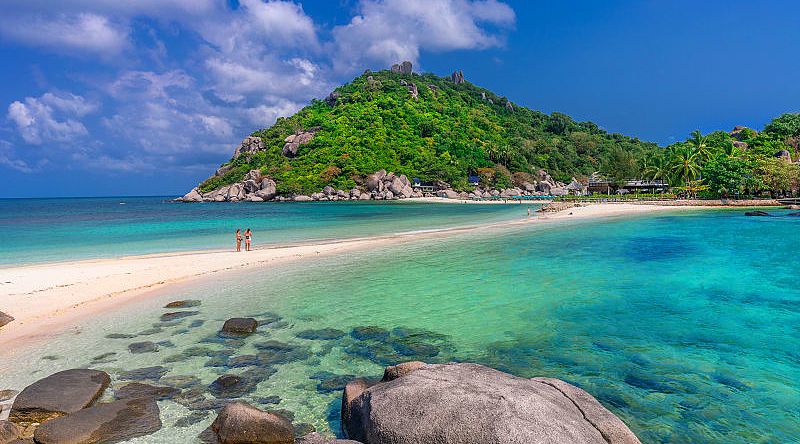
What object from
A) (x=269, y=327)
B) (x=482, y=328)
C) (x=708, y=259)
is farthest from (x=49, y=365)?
(x=708, y=259)

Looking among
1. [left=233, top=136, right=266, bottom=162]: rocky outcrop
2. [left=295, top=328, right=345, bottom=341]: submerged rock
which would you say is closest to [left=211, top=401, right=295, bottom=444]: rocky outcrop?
[left=295, top=328, right=345, bottom=341]: submerged rock

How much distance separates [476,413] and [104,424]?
20.2ft

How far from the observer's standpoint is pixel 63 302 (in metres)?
15.3

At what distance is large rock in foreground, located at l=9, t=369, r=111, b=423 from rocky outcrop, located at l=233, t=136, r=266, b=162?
165 m

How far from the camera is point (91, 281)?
18.8 meters

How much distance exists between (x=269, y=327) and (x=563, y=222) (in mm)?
41780

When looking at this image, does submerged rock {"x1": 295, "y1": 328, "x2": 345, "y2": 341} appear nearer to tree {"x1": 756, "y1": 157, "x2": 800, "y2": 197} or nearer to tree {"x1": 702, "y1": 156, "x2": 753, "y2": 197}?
tree {"x1": 702, "y1": 156, "x2": 753, "y2": 197}

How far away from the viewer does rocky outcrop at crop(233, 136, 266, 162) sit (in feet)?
538

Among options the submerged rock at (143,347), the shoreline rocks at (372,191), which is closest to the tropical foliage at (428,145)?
the shoreline rocks at (372,191)

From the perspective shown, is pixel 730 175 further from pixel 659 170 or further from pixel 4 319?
pixel 4 319

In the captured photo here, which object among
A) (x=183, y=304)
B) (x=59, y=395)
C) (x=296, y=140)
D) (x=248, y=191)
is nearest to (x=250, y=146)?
(x=296, y=140)

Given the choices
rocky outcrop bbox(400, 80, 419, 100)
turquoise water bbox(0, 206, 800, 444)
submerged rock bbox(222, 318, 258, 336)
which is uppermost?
rocky outcrop bbox(400, 80, 419, 100)

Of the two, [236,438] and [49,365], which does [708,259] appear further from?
[49,365]

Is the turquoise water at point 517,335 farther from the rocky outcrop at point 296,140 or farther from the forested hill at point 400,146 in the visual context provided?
the rocky outcrop at point 296,140
